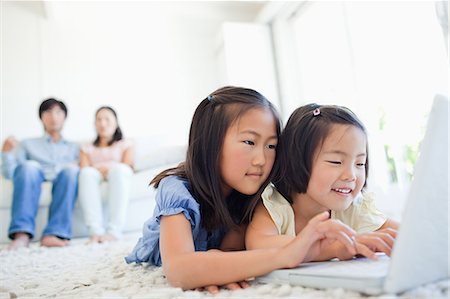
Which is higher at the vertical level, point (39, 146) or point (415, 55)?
point (415, 55)

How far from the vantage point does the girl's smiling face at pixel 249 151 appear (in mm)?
828

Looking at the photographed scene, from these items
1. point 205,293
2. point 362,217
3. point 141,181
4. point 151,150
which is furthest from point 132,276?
point 151,150

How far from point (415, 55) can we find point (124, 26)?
2.41m

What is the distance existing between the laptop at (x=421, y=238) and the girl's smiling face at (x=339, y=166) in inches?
9.2

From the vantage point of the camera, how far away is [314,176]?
2.76ft

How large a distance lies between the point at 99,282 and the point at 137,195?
4.74 ft

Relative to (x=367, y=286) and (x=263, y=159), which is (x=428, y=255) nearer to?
(x=367, y=286)

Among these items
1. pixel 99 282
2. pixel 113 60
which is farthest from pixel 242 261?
pixel 113 60

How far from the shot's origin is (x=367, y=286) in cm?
53

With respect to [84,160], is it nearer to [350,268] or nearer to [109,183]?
[109,183]

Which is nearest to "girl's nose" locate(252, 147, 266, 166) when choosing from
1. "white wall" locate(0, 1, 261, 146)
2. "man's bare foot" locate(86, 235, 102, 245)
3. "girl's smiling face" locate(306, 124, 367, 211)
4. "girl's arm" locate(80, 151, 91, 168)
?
"girl's smiling face" locate(306, 124, 367, 211)

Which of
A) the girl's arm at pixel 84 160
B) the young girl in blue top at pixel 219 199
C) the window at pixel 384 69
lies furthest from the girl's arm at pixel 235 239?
the girl's arm at pixel 84 160

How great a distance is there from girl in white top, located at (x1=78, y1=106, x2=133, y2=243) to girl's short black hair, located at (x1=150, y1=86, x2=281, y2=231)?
1.16 meters

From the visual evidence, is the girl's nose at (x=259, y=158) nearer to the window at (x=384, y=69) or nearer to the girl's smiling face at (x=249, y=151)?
the girl's smiling face at (x=249, y=151)
